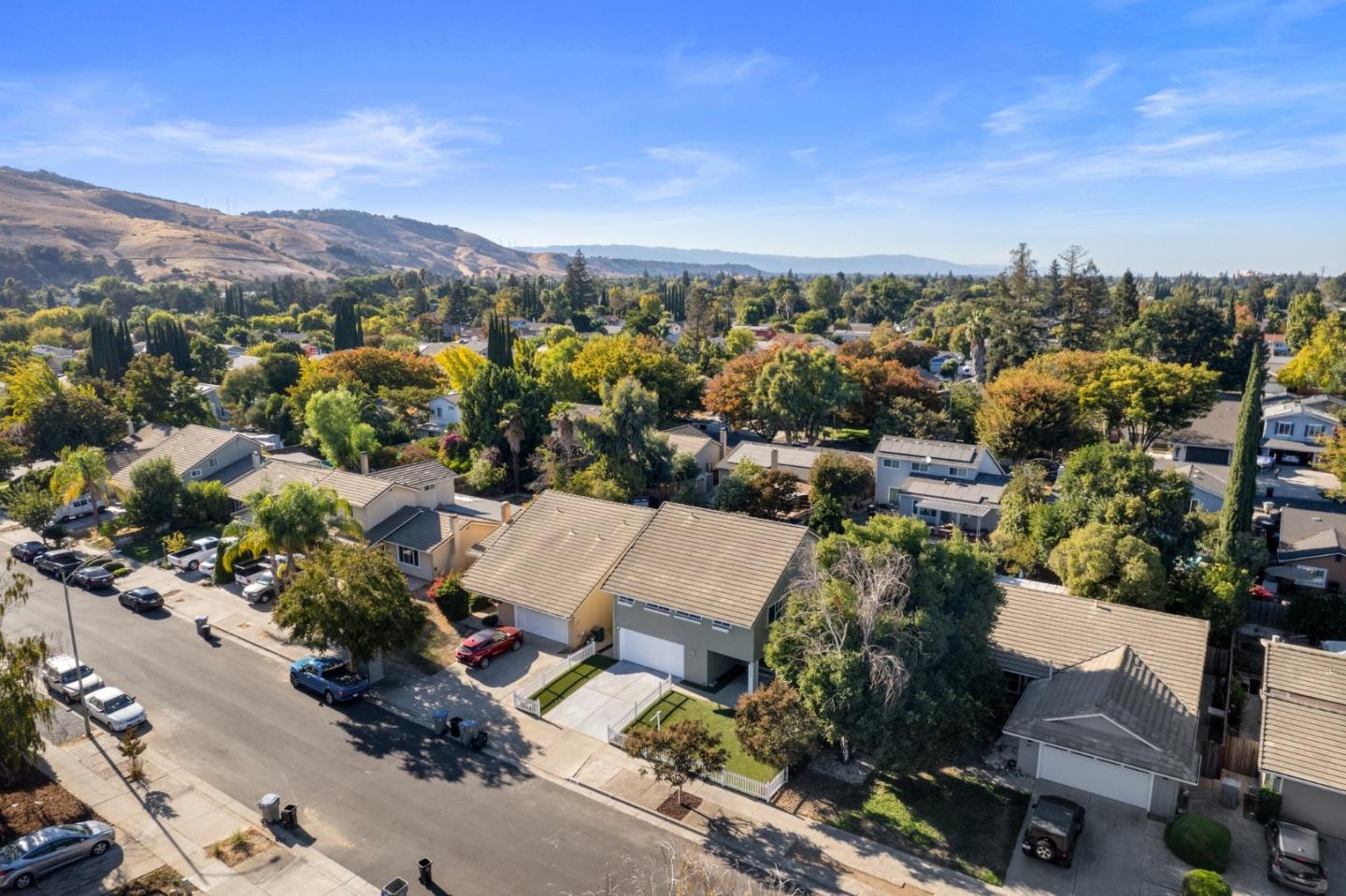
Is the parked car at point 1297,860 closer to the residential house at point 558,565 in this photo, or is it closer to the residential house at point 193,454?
the residential house at point 558,565

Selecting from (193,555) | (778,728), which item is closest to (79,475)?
(193,555)

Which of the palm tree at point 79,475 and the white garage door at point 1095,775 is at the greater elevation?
the palm tree at point 79,475

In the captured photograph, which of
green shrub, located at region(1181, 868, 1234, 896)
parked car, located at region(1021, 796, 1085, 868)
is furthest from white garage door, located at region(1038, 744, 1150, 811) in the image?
green shrub, located at region(1181, 868, 1234, 896)

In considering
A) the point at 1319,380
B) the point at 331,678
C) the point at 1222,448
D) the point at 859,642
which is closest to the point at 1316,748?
the point at 859,642

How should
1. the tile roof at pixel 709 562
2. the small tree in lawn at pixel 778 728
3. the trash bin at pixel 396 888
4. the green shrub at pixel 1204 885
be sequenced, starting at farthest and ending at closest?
1. the tile roof at pixel 709 562
2. the small tree in lawn at pixel 778 728
3. the trash bin at pixel 396 888
4. the green shrub at pixel 1204 885

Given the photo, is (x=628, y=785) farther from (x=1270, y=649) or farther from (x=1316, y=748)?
(x=1270, y=649)

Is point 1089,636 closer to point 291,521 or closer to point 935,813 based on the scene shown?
point 935,813

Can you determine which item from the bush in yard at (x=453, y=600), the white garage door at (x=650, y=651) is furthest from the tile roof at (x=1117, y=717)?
the bush in yard at (x=453, y=600)
